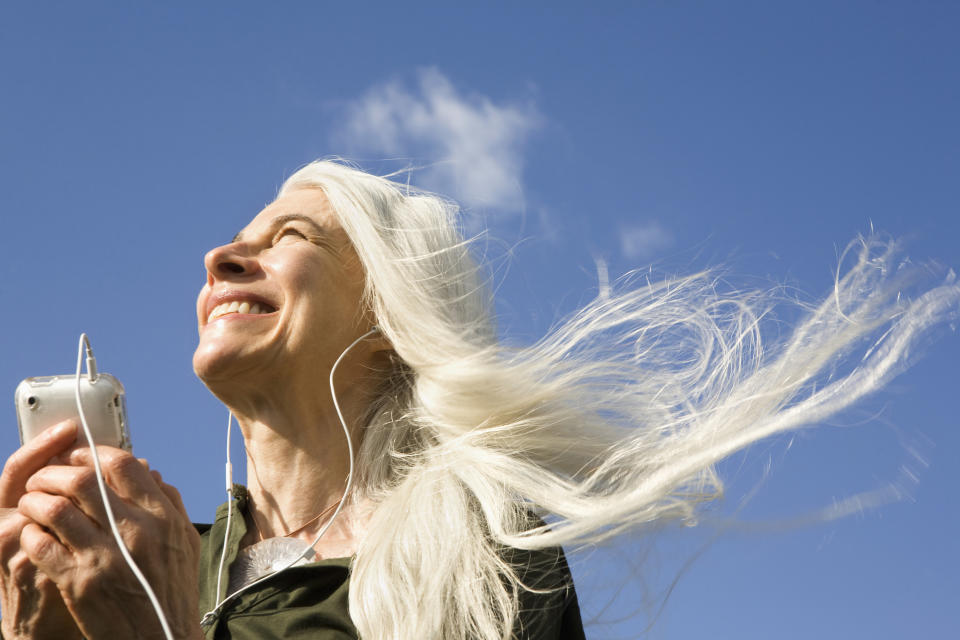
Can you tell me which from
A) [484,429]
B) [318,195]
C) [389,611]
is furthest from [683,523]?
[318,195]

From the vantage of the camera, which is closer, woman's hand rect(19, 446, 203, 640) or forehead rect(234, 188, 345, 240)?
woman's hand rect(19, 446, 203, 640)

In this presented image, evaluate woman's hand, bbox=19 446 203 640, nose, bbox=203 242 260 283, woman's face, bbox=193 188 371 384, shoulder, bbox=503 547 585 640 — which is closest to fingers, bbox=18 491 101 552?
woman's hand, bbox=19 446 203 640

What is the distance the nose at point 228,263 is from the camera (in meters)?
4.12

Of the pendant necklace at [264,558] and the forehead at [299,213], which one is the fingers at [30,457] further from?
the forehead at [299,213]

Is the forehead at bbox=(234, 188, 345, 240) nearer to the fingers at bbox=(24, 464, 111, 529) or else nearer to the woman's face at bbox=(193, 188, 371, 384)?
the woman's face at bbox=(193, 188, 371, 384)

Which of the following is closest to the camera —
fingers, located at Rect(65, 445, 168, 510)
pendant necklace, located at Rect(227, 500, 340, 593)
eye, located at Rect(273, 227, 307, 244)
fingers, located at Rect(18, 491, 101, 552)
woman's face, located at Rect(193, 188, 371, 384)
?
fingers, located at Rect(18, 491, 101, 552)

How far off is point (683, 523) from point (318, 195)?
194 centimetres

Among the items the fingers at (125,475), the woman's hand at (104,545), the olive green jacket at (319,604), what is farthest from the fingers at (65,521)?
the olive green jacket at (319,604)

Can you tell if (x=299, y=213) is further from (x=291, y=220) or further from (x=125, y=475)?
(x=125, y=475)

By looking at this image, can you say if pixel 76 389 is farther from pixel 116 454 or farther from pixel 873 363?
pixel 873 363

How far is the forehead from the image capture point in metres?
4.36

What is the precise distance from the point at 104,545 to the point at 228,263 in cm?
163

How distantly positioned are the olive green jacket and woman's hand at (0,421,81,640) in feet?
Answer: 2.23

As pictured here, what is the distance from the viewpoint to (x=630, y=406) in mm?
4262
